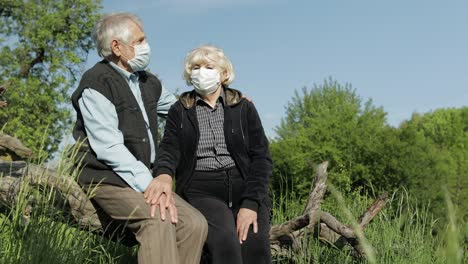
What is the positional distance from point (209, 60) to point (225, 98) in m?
0.26

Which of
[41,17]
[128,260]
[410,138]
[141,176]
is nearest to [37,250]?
[141,176]

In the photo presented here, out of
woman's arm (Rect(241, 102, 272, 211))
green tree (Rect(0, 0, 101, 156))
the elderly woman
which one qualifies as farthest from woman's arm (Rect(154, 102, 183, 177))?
green tree (Rect(0, 0, 101, 156))

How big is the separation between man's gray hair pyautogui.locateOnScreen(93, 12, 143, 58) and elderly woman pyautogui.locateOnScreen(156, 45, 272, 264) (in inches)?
16.9

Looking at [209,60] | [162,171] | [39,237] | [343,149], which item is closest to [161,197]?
[162,171]

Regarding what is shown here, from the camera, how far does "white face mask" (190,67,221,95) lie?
394cm

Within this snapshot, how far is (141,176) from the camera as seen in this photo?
3.58 m

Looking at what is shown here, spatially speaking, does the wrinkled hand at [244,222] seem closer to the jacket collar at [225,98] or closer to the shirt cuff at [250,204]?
the shirt cuff at [250,204]

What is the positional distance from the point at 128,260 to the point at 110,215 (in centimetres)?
119

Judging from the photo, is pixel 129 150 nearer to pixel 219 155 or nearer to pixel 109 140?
pixel 109 140

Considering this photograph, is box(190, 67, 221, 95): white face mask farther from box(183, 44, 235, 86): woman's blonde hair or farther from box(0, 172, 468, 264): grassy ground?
box(0, 172, 468, 264): grassy ground

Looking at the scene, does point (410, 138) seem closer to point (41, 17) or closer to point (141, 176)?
Result: point (141, 176)

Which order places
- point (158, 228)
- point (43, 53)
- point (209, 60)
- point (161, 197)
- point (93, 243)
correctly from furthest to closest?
point (43, 53)
point (93, 243)
point (209, 60)
point (161, 197)
point (158, 228)

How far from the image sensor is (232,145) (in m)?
3.86

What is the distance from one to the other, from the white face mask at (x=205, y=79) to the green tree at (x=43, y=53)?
49.1 ft
